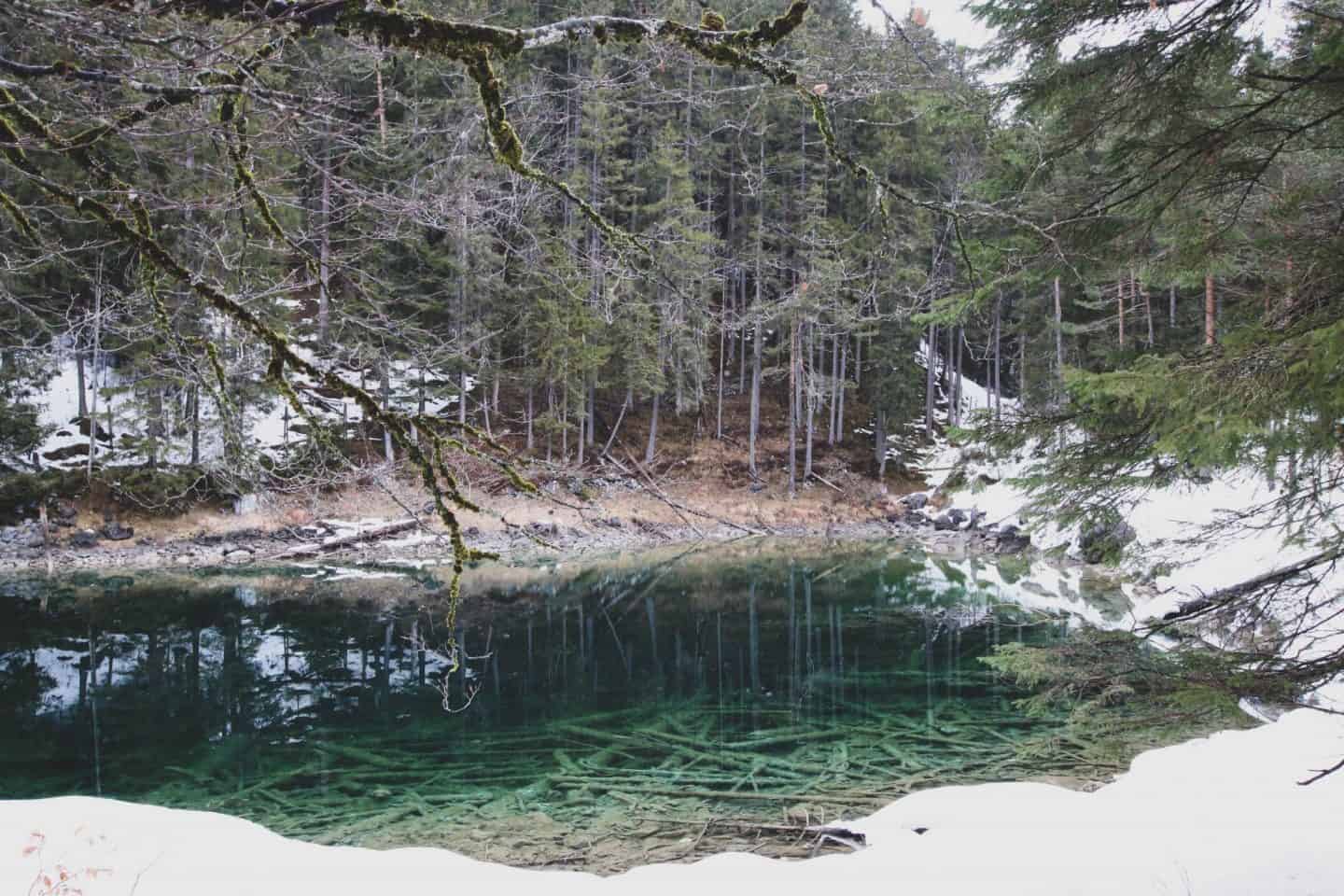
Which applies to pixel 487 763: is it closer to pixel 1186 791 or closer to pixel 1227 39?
pixel 1186 791

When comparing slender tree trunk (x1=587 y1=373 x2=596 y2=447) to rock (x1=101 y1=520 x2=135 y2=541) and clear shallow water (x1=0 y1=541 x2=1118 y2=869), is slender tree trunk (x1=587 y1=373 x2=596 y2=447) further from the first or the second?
rock (x1=101 y1=520 x2=135 y2=541)

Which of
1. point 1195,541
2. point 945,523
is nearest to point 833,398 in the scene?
point 945,523

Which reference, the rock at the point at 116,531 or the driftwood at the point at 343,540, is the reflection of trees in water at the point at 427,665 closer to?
the rock at the point at 116,531

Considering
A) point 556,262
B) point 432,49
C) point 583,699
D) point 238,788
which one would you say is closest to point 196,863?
point 238,788

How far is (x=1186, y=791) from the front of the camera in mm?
5324

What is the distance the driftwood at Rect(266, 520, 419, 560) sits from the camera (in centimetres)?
1909

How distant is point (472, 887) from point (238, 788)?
396 centimetres

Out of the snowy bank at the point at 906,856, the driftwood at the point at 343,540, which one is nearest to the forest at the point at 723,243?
the snowy bank at the point at 906,856

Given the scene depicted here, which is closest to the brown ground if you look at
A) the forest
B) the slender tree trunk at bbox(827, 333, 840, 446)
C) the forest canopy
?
the slender tree trunk at bbox(827, 333, 840, 446)

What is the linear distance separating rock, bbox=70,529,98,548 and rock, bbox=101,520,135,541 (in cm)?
28

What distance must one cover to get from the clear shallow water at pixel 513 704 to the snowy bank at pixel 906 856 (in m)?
1.03

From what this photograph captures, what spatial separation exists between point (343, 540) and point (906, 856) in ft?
61.2

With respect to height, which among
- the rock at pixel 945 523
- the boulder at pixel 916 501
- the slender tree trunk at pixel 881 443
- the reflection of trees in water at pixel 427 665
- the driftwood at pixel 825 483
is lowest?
the reflection of trees in water at pixel 427 665

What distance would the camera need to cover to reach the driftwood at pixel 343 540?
1909 cm
